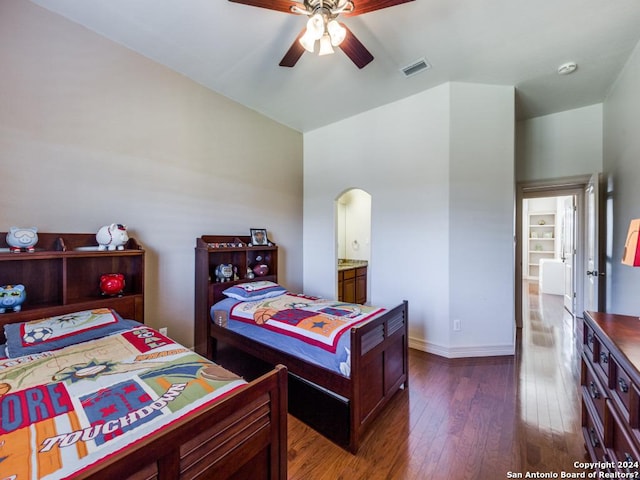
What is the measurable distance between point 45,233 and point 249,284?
Result: 1758 mm

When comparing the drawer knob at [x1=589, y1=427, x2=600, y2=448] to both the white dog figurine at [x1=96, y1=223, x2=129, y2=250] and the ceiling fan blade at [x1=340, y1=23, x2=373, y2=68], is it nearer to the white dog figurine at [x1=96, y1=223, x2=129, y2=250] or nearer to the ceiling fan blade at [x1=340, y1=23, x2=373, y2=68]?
the ceiling fan blade at [x1=340, y1=23, x2=373, y2=68]

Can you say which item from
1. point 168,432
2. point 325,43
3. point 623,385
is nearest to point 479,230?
point 623,385

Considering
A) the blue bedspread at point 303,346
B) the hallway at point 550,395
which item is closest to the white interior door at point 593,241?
the hallway at point 550,395

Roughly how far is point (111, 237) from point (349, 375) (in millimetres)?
2188

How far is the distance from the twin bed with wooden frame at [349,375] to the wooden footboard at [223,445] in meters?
0.73

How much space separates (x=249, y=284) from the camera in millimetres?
3111

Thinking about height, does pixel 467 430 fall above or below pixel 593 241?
below

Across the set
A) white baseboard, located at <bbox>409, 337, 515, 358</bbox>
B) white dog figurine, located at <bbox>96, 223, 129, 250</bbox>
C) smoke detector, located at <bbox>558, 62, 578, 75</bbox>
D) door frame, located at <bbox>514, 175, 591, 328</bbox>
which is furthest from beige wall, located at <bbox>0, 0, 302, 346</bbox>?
door frame, located at <bbox>514, 175, 591, 328</bbox>

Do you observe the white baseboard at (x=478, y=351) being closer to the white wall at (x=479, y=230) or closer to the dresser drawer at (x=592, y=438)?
the white wall at (x=479, y=230)

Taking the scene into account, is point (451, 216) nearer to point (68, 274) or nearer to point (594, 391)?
point (594, 391)

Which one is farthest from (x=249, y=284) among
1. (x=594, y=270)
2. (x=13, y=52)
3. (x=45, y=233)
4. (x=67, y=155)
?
(x=594, y=270)

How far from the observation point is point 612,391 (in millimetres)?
1253

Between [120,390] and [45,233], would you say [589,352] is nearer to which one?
[120,390]

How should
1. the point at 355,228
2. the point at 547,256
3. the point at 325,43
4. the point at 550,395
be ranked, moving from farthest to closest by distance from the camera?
the point at 547,256, the point at 355,228, the point at 550,395, the point at 325,43
